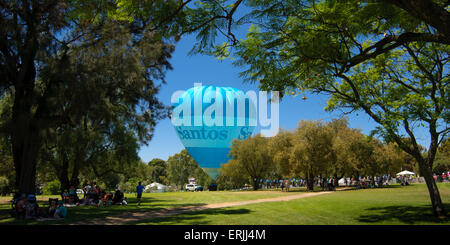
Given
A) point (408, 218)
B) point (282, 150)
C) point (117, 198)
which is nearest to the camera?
point (408, 218)

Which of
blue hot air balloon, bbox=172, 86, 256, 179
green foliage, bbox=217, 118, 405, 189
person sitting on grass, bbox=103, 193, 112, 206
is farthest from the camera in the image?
blue hot air balloon, bbox=172, 86, 256, 179

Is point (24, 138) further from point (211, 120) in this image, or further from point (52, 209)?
point (211, 120)

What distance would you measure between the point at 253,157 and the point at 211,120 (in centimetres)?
972

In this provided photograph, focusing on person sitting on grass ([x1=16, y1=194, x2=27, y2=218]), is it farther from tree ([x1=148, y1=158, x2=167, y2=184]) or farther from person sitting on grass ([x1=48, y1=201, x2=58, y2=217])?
tree ([x1=148, y1=158, x2=167, y2=184])

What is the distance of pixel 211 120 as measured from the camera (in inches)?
1957

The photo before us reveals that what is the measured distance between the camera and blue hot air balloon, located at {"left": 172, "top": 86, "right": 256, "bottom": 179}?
4941 centimetres

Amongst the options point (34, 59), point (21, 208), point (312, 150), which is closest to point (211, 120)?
point (312, 150)

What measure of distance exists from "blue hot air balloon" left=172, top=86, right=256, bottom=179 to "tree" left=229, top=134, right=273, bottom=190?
160 centimetres

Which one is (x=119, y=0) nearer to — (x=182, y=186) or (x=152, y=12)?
(x=152, y=12)

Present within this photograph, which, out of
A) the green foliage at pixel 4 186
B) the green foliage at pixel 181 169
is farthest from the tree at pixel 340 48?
the green foliage at pixel 181 169

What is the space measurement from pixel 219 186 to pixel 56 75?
53814 millimetres

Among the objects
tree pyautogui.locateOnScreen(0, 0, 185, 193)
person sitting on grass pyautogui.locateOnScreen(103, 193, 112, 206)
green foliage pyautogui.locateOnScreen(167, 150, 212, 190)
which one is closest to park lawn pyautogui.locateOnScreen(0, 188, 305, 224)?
person sitting on grass pyautogui.locateOnScreen(103, 193, 112, 206)

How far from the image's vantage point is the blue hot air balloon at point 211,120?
49406 millimetres
